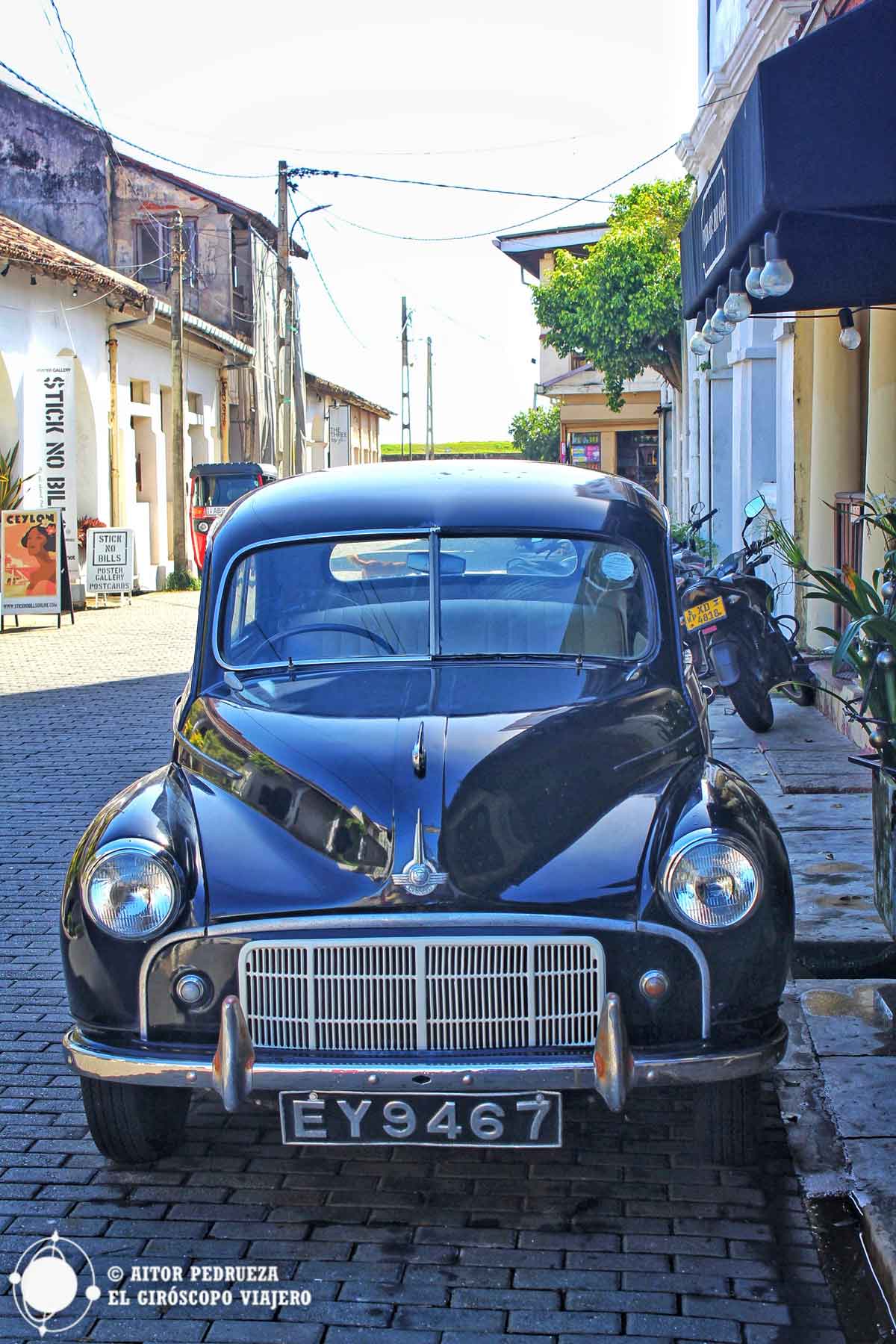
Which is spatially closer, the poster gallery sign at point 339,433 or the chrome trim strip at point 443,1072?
the chrome trim strip at point 443,1072

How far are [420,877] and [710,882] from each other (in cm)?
68

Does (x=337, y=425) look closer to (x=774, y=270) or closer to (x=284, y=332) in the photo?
(x=284, y=332)

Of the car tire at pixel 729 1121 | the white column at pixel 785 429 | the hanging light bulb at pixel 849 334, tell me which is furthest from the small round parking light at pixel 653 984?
the white column at pixel 785 429

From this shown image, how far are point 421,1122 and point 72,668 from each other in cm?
1219

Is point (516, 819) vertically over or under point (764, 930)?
over

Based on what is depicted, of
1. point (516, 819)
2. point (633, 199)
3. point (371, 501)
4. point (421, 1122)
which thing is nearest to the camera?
point (421, 1122)

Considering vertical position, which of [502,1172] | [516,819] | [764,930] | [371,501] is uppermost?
[371,501]

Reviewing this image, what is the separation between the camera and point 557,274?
3189 cm

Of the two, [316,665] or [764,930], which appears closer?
[764,930]

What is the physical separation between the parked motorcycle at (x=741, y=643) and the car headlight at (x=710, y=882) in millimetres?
6307

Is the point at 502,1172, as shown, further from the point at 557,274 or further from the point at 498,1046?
the point at 557,274

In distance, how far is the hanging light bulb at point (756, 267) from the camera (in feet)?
25.0

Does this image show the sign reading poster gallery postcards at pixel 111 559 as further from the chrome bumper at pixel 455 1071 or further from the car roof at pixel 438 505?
the chrome bumper at pixel 455 1071

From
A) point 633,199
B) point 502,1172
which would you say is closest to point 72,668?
point 502,1172
